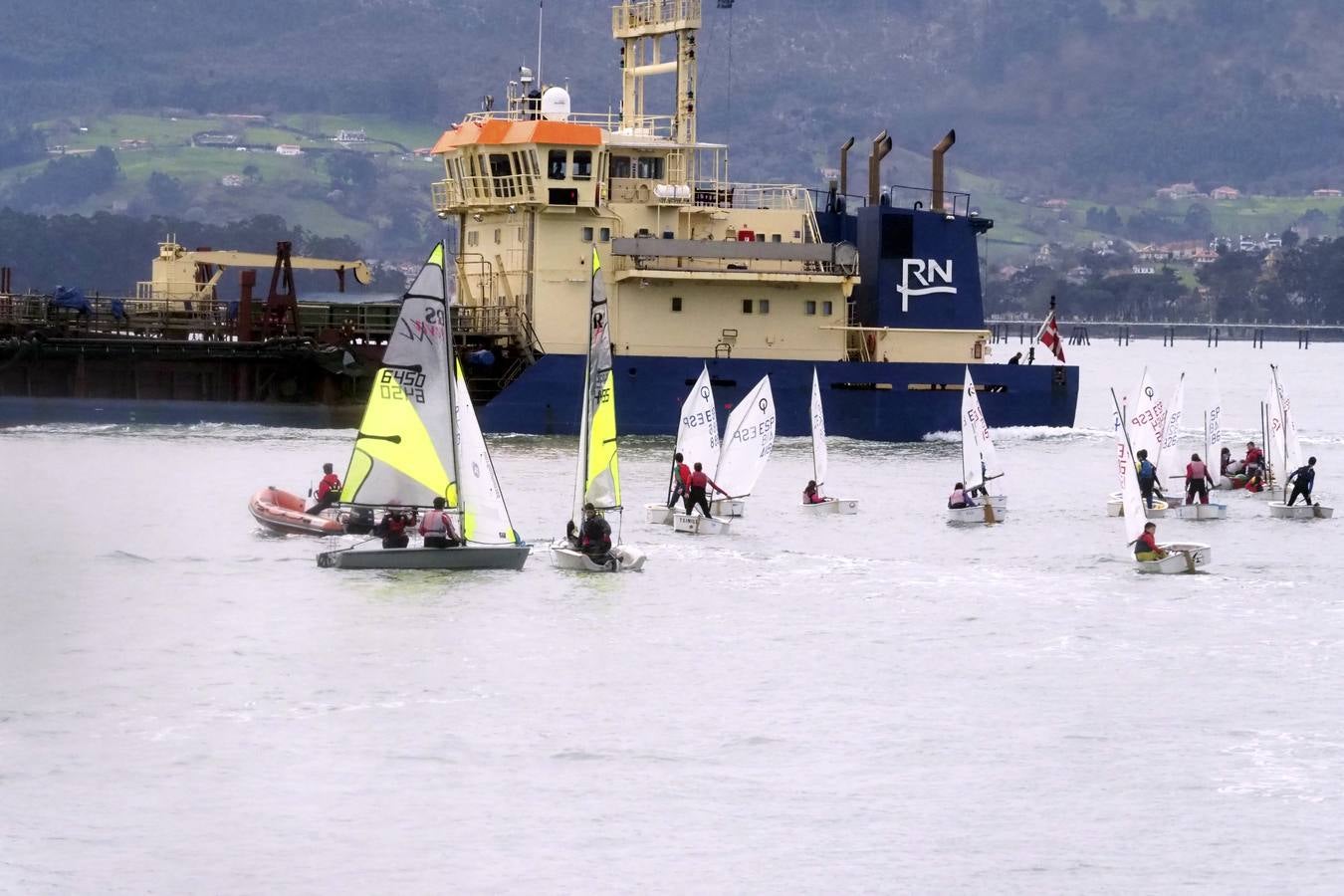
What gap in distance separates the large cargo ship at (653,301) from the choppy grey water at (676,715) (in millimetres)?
17642

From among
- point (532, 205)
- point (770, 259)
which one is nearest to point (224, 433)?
point (532, 205)

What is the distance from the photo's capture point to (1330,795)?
27.4 meters

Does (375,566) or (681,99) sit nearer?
(375,566)

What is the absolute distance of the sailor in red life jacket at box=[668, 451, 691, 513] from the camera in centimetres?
Result: 4900

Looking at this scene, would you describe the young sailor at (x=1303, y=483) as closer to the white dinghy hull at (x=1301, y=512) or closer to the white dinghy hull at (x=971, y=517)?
the white dinghy hull at (x=1301, y=512)

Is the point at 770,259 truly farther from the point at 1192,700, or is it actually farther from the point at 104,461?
the point at 1192,700

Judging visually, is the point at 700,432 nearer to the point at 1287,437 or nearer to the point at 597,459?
the point at 597,459

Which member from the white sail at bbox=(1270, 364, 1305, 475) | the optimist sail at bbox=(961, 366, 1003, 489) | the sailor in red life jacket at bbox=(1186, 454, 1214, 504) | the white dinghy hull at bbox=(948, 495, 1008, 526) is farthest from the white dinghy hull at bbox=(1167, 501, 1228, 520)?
the white dinghy hull at bbox=(948, 495, 1008, 526)

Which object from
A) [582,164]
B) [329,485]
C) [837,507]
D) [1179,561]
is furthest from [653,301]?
[1179,561]

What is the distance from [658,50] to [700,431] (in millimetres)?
23978

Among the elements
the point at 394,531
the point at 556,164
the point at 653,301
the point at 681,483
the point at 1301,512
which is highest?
the point at 556,164

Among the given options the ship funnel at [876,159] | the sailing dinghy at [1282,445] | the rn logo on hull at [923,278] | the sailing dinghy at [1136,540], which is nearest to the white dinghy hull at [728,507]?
the sailing dinghy at [1136,540]

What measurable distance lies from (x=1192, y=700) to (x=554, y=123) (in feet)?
127

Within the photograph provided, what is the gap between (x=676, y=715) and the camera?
103 ft
